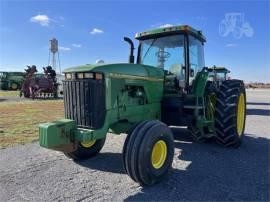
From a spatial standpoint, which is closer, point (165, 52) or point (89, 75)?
point (89, 75)

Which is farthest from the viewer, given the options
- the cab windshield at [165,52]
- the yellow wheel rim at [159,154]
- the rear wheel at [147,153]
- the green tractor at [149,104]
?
the cab windshield at [165,52]

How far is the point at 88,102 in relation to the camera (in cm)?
415

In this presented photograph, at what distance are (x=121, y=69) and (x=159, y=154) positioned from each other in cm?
143

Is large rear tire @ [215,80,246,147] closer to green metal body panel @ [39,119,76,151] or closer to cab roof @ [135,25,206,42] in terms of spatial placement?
cab roof @ [135,25,206,42]

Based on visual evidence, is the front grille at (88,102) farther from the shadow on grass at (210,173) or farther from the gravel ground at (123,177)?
the shadow on grass at (210,173)

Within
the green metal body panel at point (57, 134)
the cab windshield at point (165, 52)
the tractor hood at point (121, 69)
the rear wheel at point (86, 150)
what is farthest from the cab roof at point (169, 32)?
the green metal body panel at point (57, 134)

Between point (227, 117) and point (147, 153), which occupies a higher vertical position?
point (227, 117)

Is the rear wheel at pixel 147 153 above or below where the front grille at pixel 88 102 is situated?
below

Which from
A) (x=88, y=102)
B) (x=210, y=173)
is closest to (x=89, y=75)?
→ (x=88, y=102)

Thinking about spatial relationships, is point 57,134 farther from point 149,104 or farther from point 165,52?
point 165,52

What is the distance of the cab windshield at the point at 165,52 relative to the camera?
5.86 meters

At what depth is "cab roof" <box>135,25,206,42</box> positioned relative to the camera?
5.68 meters

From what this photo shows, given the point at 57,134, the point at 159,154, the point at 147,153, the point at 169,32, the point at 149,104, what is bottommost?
the point at 159,154

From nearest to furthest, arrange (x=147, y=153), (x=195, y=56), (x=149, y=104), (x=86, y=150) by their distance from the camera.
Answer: (x=147, y=153)
(x=86, y=150)
(x=149, y=104)
(x=195, y=56)
